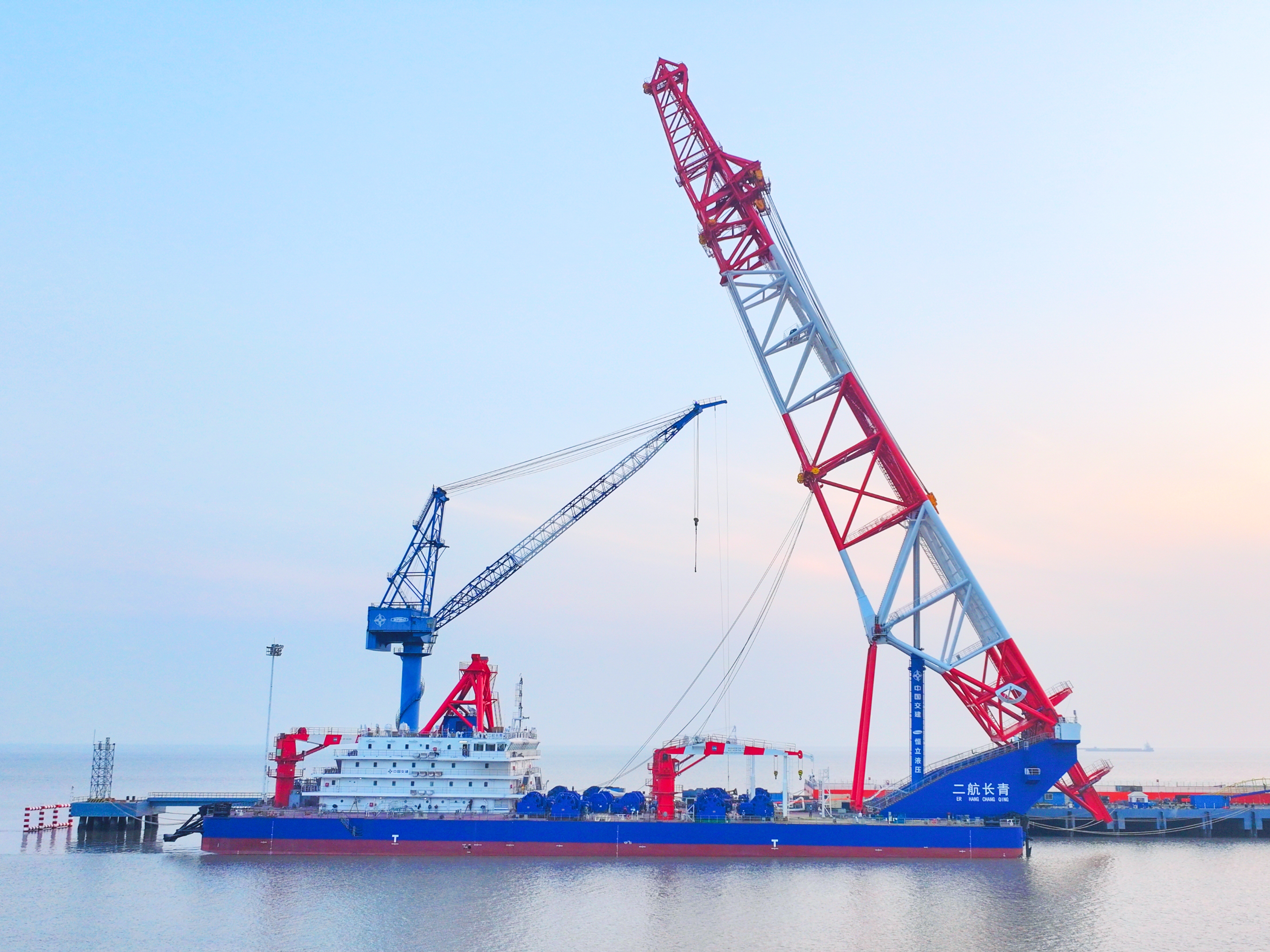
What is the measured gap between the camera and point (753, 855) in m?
50.4

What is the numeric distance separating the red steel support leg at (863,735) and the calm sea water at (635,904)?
349 centimetres

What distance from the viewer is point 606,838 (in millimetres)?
51281

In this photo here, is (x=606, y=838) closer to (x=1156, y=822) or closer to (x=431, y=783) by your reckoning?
(x=431, y=783)

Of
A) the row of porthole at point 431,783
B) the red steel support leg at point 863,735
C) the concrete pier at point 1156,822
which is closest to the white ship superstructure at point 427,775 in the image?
the row of porthole at point 431,783

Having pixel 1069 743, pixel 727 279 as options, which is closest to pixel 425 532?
pixel 727 279

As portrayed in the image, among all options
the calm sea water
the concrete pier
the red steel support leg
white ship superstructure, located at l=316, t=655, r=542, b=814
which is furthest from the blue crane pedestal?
the concrete pier

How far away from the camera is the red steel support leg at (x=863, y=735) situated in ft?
163

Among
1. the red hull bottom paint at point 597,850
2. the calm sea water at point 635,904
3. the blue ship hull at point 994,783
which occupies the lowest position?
the calm sea water at point 635,904

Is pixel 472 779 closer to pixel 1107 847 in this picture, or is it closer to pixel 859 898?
pixel 859 898

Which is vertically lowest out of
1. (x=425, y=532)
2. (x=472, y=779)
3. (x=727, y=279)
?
(x=472, y=779)

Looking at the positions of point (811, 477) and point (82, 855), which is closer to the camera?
point (811, 477)

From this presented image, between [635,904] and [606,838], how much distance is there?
1088 cm

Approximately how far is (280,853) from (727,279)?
3743cm

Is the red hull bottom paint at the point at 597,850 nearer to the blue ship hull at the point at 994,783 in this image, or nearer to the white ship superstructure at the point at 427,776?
the blue ship hull at the point at 994,783
